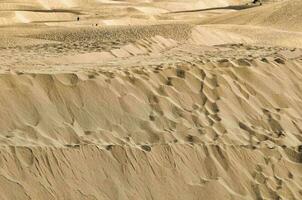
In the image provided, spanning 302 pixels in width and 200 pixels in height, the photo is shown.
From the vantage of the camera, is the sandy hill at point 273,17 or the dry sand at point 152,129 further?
the sandy hill at point 273,17

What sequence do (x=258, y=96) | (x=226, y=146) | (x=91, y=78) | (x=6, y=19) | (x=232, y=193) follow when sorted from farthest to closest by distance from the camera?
1. (x=6, y=19)
2. (x=258, y=96)
3. (x=91, y=78)
4. (x=226, y=146)
5. (x=232, y=193)

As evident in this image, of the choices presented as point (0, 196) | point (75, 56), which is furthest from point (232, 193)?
point (75, 56)

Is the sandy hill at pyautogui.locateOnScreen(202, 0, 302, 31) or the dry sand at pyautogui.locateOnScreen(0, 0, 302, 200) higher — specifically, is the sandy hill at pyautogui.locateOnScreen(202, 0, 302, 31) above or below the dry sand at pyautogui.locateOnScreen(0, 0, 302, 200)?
below

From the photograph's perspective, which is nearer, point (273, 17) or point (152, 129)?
point (152, 129)

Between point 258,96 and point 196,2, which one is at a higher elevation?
point 258,96

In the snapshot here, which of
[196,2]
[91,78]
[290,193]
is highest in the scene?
[91,78]

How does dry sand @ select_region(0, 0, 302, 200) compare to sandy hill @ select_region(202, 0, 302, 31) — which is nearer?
dry sand @ select_region(0, 0, 302, 200)

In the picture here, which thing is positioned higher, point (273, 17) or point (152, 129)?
point (152, 129)

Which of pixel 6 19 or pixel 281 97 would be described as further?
pixel 6 19

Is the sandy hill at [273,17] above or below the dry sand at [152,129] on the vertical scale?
below

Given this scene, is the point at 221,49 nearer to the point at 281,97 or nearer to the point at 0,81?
the point at 281,97

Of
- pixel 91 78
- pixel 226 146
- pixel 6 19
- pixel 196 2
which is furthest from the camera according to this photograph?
pixel 196 2
